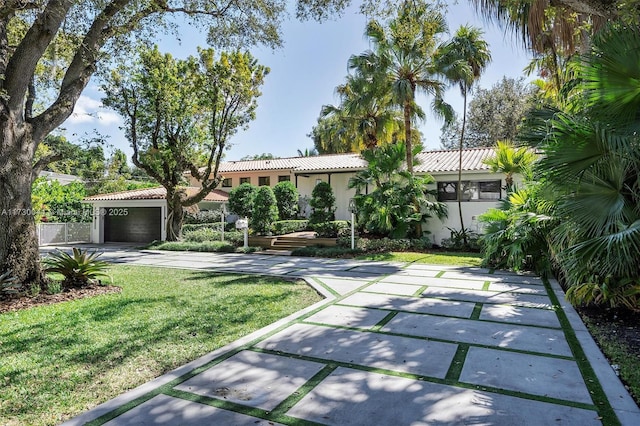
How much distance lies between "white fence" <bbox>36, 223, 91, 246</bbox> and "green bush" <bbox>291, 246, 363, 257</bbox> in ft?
49.0

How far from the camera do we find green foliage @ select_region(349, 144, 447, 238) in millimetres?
15219

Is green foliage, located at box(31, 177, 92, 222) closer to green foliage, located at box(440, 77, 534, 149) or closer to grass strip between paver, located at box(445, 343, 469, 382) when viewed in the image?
grass strip between paver, located at box(445, 343, 469, 382)

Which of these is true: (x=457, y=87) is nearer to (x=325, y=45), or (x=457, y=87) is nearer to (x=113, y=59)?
(x=325, y=45)

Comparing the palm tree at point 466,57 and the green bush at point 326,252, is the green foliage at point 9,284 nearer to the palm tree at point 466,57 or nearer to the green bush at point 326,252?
the green bush at point 326,252

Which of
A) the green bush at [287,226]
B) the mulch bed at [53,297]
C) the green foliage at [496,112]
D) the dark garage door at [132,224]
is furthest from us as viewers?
the green foliage at [496,112]

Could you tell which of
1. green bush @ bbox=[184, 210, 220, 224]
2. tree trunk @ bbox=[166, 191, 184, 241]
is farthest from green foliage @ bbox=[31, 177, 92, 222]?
tree trunk @ bbox=[166, 191, 184, 241]

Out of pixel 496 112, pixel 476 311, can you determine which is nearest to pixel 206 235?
pixel 476 311

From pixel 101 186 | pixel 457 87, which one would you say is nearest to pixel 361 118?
pixel 457 87

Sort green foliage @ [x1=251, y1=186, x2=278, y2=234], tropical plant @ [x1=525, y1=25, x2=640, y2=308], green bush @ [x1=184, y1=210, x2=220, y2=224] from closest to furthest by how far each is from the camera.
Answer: tropical plant @ [x1=525, y1=25, x2=640, y2=308] < green foliage @ [x1=251, y1=186, x2=278, y2=234] < green bush @ [x1=184, y1=210, x2=220, y2=224]

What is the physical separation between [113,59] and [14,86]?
3380 millimetres

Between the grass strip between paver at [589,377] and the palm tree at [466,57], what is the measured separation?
1067 cm

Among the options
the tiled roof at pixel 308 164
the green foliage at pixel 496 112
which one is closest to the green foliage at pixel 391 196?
the tiled roof at pixel 308 164

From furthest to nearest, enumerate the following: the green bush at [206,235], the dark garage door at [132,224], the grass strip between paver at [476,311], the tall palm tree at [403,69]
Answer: the dark garage door at [132,224], the green bush at [206,235], the tall palm tree at [403,69], the grass strip between paver at [476,311]

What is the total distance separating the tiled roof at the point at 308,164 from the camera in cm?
2062
